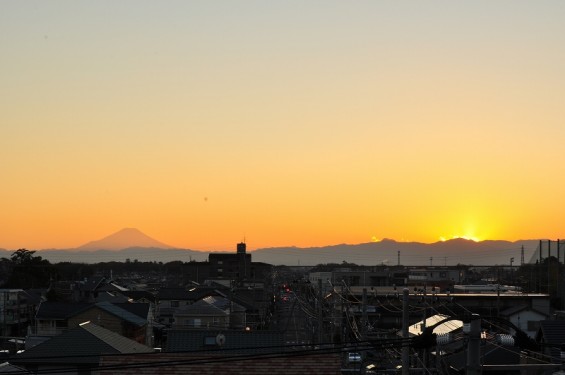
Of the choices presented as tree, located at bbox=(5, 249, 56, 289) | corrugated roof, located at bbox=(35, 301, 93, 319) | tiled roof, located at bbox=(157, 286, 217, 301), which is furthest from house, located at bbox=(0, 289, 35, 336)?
tree, located at bbox=(5, 249, 56, 289)

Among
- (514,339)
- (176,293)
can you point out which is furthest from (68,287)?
(514,339)

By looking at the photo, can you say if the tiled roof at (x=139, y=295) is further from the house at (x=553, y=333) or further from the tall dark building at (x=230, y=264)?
the tall dark building at (x=230, y=264)

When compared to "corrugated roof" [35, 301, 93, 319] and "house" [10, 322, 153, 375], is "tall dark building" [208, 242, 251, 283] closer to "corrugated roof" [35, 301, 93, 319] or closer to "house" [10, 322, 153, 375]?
"corrugated roof" [35, 301, 93, 319]

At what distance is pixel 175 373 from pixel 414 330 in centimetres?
829

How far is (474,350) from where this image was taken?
22.9 ft

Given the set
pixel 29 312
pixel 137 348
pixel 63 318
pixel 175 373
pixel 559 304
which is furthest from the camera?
pixel 29 312

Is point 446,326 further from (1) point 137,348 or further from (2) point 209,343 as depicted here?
(1) point 137,348

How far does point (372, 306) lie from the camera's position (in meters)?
35.0

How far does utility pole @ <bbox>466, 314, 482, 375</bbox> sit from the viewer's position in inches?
272

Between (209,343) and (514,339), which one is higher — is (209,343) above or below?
below

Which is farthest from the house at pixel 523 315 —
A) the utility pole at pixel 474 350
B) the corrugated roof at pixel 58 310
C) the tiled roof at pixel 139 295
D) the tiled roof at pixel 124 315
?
the utility pole at pixel 474 350

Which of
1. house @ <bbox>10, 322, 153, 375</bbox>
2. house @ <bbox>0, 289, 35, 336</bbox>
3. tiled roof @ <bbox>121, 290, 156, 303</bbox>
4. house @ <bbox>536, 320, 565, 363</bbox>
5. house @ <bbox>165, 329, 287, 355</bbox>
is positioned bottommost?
house @ <bbox>0, 289, 35, 336</bbox>

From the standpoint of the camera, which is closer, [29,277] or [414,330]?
[414,330]

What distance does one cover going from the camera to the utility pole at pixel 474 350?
690 cm
